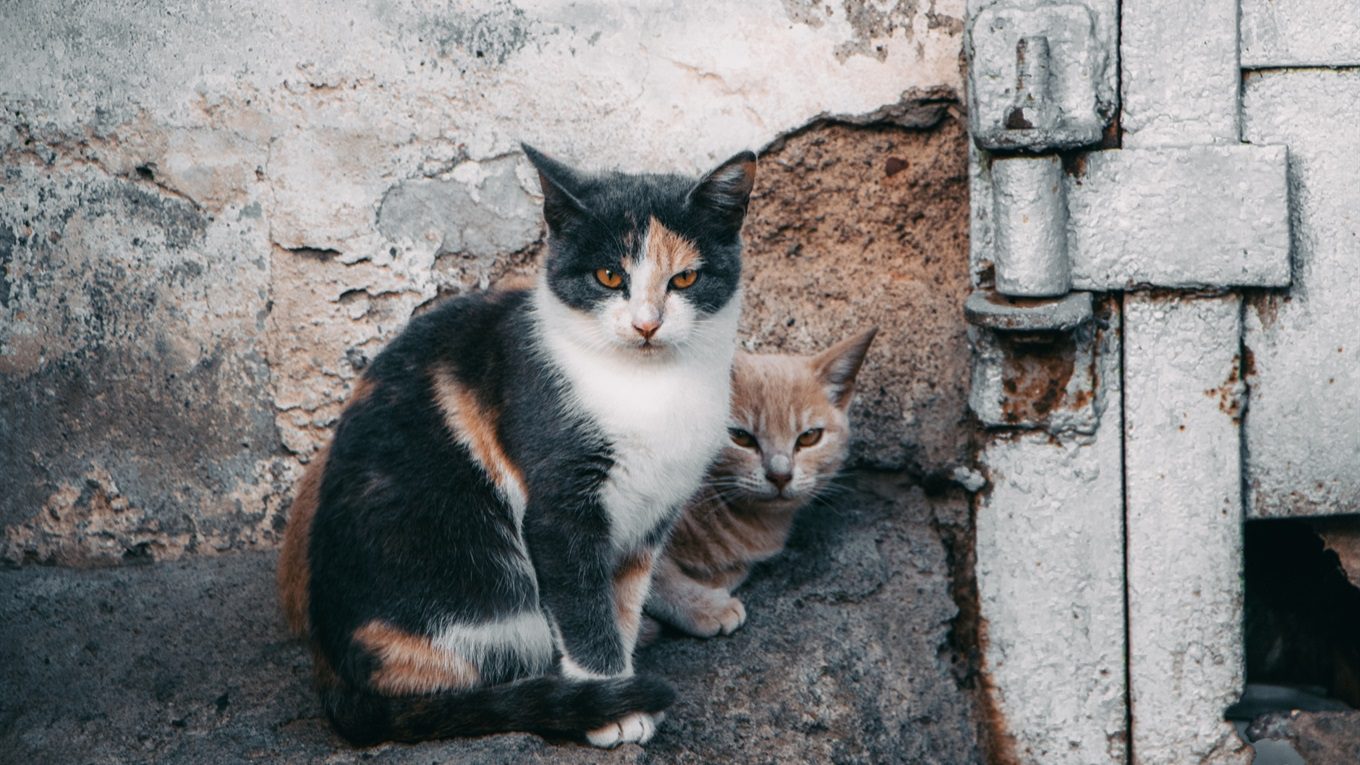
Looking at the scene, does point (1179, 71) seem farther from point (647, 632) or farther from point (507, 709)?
point (507, 709)

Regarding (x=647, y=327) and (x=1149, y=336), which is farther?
(x=1149, y=336)

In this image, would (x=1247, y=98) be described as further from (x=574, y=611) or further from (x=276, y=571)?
(x=276, y=571)

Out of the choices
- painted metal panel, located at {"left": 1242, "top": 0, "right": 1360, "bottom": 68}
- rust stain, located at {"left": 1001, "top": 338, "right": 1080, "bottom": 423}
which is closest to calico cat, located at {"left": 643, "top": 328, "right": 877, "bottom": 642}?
rust stain, located at {"left": 1001, "top": 338, "right": 1080, "bottom": 423}

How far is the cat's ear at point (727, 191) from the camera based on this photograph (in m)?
2.55

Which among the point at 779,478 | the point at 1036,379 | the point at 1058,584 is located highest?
the point at 1036,379

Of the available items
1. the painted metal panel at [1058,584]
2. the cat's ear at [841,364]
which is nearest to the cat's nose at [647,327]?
the cat's ear at [841,364]

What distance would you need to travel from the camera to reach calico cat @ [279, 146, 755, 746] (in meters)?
2.50

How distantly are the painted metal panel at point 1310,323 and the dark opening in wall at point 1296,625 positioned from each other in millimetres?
420

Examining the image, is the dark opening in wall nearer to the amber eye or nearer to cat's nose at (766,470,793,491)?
cat's nose at (766,470,793,491)

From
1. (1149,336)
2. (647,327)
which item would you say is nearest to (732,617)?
(647,327)

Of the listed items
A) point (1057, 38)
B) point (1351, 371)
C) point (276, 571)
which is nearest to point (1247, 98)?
point (1057, 38)

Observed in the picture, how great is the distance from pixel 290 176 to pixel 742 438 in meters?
1.30

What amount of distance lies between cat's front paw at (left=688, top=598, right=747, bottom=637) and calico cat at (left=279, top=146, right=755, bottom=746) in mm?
402

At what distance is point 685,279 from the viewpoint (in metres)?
2.58
